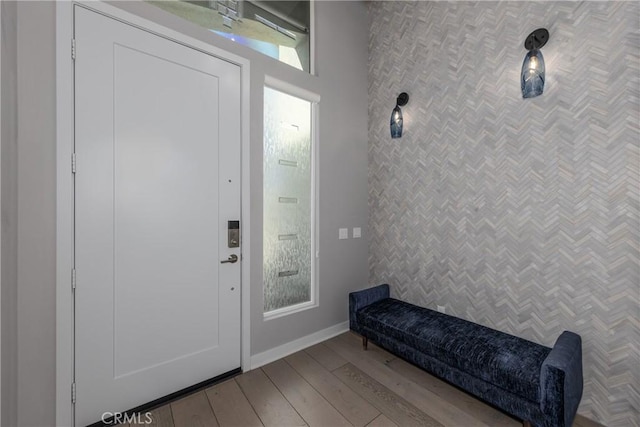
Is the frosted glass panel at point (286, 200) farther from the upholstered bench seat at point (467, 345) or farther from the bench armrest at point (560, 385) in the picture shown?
the bench armrest at point (560, 385)

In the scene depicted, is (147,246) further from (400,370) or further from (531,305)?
(531,305)

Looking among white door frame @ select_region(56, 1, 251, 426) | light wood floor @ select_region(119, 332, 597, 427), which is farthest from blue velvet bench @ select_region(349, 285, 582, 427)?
white door frame @ select_region(56, 1, 251, 426)

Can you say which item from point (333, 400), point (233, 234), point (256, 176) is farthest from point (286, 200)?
point (333, 400)

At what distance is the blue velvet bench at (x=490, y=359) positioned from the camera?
4.70ft

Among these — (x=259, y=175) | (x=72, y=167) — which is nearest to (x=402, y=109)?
(x=259, y=175)

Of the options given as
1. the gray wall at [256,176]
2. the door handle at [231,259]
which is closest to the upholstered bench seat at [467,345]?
the gray wall at [256,176]

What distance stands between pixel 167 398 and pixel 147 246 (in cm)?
107

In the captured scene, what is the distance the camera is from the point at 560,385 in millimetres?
1378

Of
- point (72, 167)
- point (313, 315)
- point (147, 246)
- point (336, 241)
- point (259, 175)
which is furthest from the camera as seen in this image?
point (336, 241)

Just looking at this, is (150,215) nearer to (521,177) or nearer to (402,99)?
(402,99)

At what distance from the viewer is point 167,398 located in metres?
1.86

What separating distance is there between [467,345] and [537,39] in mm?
2223

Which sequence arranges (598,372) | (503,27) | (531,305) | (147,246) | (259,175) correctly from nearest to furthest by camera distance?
(598,372), (147,246), (531,305), (503,27), (259,175)

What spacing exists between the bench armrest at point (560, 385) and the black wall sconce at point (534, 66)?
1694 millimetres
